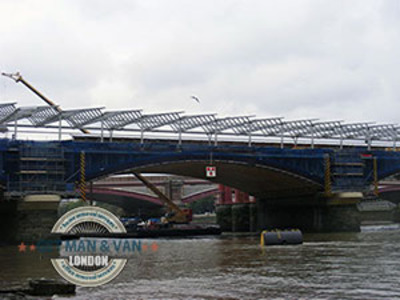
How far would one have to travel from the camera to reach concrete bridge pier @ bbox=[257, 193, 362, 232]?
95.8 metres

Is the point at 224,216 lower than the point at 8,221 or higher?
higher

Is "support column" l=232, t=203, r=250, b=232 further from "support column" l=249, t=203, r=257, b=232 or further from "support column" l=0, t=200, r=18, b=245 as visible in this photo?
"support column" l=0, t=200, r=18, b=245

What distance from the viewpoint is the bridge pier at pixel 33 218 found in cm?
7125

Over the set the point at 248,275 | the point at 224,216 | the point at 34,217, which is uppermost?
the point at 224,216

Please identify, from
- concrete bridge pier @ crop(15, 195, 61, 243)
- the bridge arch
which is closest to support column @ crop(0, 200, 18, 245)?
concrete bridge pier @ crop(15, 195, 61, 243)

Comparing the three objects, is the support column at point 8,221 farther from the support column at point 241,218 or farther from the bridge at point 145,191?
the support column at point 241,218

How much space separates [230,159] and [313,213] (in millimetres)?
23209

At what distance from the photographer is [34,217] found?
71938 millimetres

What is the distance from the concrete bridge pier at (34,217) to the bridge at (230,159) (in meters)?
1.48

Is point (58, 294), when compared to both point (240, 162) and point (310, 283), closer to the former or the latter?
point (310, 283)

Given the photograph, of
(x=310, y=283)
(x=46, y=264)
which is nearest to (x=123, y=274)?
(x=46, y=264)

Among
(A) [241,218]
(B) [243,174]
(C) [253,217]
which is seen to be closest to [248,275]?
(B) [243,174]

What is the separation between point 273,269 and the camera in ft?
130

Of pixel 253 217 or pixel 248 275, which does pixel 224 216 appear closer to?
pixel 253 217
